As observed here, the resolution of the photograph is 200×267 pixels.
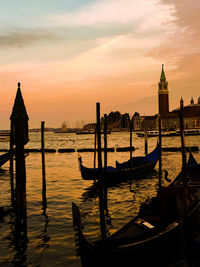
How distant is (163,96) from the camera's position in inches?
6181

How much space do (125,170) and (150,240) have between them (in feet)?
38.5

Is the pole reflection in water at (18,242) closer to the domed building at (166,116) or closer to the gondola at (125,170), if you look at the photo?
the gondola at (125,170)

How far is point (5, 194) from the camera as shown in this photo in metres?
15.2

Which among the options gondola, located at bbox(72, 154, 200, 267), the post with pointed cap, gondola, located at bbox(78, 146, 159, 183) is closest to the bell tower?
gondola, located at bbox(78, 146, 159, 183)

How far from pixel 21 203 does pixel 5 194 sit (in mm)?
6915

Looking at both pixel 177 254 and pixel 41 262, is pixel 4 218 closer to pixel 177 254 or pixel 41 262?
pixel 41 262

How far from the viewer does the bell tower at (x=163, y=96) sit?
15450 centimetres

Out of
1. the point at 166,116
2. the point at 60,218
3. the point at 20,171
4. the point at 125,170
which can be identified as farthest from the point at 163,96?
the point at 20,171

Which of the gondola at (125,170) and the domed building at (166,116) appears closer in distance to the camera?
the gondola at (125,170)

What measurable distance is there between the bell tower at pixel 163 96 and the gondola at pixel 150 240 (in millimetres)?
146653

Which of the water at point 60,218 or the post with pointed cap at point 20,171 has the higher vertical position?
the post with pointed cap at point 20,171

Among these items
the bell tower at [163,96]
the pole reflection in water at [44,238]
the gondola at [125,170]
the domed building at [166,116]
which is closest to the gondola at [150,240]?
the pole reflection in water at [44,238]

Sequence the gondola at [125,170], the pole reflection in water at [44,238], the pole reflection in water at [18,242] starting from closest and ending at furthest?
the pole reflection in water at [18,242] → the pole reflection in water at [44,238] → the gondola at [125,170]

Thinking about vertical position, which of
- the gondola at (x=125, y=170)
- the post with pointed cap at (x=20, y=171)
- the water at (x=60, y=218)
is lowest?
the water at (x=60, y=218)
